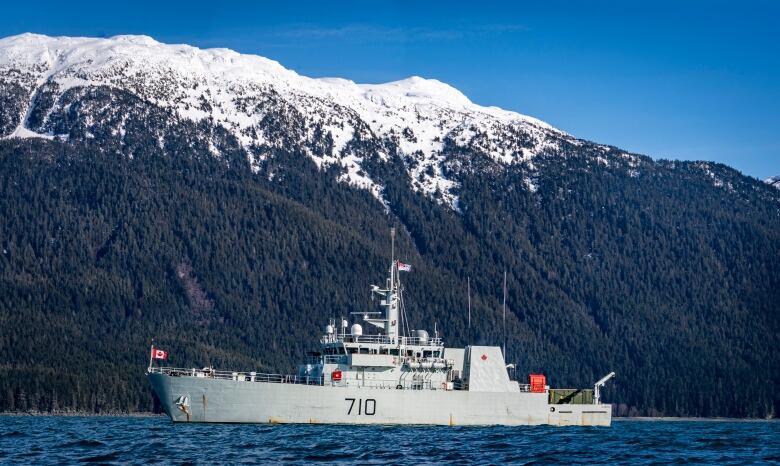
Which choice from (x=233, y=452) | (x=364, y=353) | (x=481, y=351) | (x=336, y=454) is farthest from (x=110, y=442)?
(x=481, y=351)

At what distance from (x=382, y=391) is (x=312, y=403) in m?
6.06

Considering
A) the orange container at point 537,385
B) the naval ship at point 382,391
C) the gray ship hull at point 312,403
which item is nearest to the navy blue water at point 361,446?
the gray ship hull at point 312,403

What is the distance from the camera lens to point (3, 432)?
9619 centimetres

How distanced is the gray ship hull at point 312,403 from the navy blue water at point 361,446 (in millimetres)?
2744

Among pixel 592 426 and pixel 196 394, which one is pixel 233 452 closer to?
pixel 196 394

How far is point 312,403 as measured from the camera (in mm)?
100750

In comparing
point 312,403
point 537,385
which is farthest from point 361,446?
point 537,385

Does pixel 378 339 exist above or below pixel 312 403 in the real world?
above

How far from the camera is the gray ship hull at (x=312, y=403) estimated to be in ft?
329

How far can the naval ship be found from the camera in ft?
330

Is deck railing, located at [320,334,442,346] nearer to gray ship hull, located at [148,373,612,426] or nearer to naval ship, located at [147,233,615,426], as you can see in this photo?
naval ship, located at [147,233,615,426]

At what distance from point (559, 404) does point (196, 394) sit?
33.0 meters

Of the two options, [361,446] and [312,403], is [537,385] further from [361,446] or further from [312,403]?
[361,446]

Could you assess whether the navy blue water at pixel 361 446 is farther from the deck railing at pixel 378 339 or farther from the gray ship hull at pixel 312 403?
the deck railing at pixel 378 339
